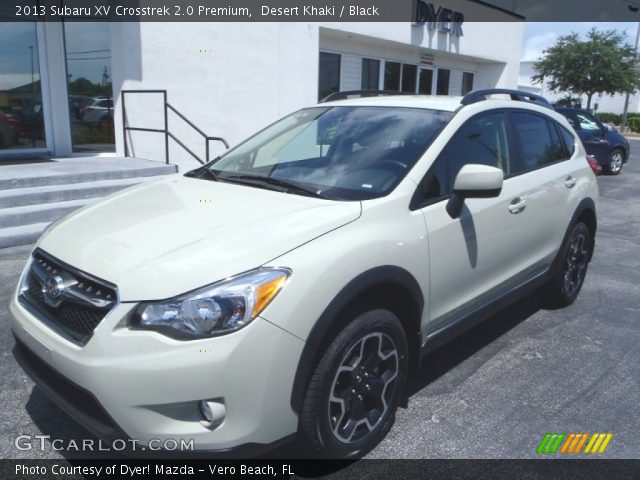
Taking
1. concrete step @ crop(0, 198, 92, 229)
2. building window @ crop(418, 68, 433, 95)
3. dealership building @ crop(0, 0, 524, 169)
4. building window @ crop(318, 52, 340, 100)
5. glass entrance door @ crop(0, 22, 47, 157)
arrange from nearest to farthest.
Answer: concrete step @ crop(0, 198, 92, 229) → glass entrance door @ crop(0, 22, 47, 157) → dealership building @ crop(0, 0, 524, 169) → building window @ crop(318, 52, 340, 100) → building window @ crop(418, 68, 433, 95)

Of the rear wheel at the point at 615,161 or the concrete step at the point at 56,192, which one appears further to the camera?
the rear wheel at the point at 615,161

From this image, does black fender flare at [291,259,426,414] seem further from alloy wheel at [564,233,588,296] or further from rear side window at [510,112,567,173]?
alloy wheel at [564,233,588,296]

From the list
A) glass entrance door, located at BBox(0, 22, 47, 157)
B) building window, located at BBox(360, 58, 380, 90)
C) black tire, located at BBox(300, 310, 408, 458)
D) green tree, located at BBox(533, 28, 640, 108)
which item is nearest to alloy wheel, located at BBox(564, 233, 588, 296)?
black tire, located at BBox(300, 310, 408, 458)

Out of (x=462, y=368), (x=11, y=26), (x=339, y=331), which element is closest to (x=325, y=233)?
(x=339, y=331)

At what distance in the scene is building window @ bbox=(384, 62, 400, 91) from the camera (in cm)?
1645

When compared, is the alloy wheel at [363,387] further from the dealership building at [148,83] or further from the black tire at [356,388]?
the dealership building at [148,83]

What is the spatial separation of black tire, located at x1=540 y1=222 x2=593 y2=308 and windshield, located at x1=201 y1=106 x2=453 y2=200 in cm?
198

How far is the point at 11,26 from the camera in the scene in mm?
8836

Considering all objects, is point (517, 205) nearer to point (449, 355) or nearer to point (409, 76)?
point (449, 355)

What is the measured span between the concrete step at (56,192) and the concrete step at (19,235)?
46cm

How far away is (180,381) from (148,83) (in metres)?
8.73

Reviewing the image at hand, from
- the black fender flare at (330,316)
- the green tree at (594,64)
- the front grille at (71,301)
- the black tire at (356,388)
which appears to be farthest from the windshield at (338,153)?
the green tree at (594,64)

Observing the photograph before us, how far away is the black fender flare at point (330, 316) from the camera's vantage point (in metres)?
2.27

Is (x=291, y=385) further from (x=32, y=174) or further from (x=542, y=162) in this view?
(x=32, y=174)
